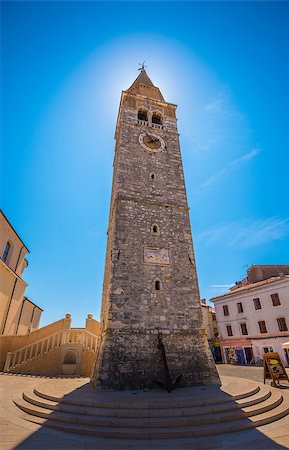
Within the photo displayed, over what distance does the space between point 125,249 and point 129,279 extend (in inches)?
63.6

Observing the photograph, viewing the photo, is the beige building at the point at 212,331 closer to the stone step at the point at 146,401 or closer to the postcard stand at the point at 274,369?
the postcard stand at the point at 274,369

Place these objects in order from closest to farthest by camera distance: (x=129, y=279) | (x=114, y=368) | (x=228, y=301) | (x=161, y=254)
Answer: (x=114, y=368) < (x=129, y=279) < (x=161, y=254) < (x=228, y=301)

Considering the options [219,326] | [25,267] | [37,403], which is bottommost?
[37,403]

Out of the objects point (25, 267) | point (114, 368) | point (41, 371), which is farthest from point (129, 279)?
point (25, 267)

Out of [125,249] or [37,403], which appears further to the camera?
[125,249]

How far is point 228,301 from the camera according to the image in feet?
94.8

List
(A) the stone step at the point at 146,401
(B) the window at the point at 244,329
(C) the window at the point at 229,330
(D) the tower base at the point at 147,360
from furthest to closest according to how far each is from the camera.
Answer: (C) the window at the point at 229,330 < (B) the window at the point at 244,329 < (D) the tower base at the point at 147,360 < (A) the stone step at the point at 146,401

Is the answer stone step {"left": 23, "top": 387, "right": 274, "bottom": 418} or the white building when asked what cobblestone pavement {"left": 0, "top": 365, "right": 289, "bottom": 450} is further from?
the white building

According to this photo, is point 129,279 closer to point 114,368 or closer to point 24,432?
point 114,368

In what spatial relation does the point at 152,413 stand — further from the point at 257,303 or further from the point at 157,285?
the point at 257,303

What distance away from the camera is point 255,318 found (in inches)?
989

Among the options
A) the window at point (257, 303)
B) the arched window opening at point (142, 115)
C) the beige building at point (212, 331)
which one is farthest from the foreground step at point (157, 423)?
the beige building at point (212, 331)

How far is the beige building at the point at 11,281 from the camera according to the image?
18.0 meters

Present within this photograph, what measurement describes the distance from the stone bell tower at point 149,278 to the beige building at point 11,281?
9944mm
